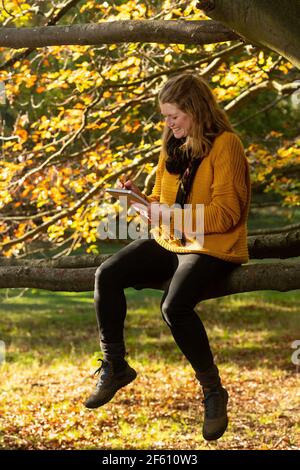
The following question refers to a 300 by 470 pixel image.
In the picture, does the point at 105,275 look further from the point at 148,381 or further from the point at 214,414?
the point at 148,381

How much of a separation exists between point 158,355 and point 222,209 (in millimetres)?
10557

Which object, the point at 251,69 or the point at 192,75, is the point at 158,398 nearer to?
the point at 251,69

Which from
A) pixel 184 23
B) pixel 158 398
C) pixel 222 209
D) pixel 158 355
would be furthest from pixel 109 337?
pixel 158 355

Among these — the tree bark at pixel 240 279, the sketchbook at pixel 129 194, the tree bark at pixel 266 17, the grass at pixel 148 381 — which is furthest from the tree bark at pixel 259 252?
the grass at pixel 148 381

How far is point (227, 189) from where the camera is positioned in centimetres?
373

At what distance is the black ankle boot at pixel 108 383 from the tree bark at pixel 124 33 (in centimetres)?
166

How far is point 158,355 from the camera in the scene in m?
14.1

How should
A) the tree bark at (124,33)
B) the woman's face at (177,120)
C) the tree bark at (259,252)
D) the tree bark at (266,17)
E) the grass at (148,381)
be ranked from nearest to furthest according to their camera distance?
1. the woman's face at (177,120)
2. the tree bark at (266,17)
3. the tree bark at (124,33)
4. the tree bark at (259,252)
5. the grass at (148,381)

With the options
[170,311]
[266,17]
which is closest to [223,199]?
[170,311]

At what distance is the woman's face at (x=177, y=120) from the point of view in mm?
3771

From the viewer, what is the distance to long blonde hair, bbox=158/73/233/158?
376 cm

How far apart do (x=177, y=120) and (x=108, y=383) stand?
131cm

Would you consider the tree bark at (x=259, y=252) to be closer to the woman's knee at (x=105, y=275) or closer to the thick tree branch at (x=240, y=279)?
the thick tree branch at (x=240, y=279)

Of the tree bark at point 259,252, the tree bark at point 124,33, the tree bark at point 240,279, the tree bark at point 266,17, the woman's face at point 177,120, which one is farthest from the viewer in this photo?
the tree bark at point 259,252
